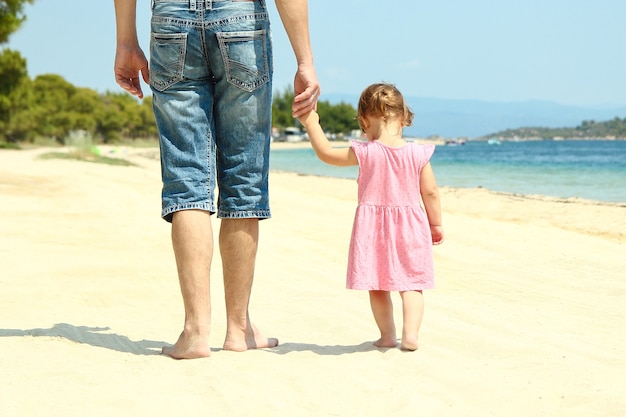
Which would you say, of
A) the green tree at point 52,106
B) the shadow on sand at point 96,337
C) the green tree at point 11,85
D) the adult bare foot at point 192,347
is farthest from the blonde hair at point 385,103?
the green tree at point 52,106

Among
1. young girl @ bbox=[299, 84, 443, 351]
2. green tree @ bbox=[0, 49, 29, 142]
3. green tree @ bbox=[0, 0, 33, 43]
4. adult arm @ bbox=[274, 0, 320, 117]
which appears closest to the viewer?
adult arm @ bbox=[274, 0, 320, 117]

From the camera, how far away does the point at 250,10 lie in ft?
11.0

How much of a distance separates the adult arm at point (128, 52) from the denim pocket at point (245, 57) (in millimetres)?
475

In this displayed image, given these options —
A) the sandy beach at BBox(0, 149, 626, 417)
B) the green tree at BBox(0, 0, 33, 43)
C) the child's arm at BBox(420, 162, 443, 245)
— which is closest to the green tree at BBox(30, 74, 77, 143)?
the green tree at BBox(0, 0, 33, 43)

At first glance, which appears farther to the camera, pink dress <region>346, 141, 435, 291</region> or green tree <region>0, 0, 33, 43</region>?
green tree <region>0, 0, 33, 43</region>

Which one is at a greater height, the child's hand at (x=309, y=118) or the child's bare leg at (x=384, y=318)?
the child's hand at (x=309, y=118)

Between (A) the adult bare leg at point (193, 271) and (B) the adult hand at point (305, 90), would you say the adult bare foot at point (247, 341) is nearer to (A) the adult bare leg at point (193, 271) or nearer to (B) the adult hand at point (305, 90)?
(A) the adult bare leg at point (193, 271)

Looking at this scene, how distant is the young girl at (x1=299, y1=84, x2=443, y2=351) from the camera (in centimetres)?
354

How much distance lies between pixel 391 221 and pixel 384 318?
431mm

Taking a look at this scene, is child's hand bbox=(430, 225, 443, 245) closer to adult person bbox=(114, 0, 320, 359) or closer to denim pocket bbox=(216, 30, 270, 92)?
adult person bbox=(114, 0, 320, 359)

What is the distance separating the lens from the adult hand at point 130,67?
11.8ft

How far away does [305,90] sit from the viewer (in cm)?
345

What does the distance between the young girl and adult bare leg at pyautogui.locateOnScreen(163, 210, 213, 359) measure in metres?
0.63

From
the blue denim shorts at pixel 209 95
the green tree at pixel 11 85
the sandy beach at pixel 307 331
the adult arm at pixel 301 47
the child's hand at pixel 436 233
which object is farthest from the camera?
the green tree at pixel 11 85
